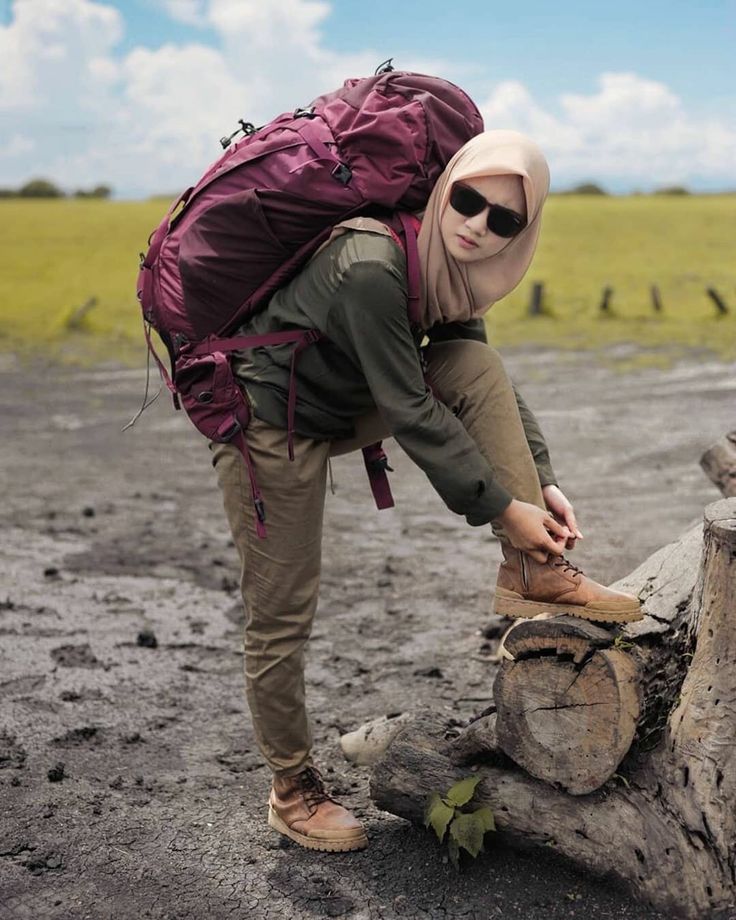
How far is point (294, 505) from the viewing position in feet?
12.0

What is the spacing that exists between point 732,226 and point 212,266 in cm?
2917

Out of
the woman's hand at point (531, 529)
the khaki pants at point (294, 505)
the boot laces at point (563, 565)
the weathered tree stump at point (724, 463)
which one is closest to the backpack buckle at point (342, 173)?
the khaki pants at point (294, 505)

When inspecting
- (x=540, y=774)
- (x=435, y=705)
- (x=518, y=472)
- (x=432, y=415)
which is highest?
(x=432, y=415)

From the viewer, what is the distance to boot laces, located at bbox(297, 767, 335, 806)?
399cm

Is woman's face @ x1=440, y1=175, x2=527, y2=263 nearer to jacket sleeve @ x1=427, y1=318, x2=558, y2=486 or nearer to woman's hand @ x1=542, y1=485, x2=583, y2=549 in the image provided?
jacket sleeve @ x1=427, y1=318, x2=558, y2=486

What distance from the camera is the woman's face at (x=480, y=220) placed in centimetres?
322

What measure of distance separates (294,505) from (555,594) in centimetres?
87

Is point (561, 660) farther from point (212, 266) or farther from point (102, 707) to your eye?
point (102, 707)

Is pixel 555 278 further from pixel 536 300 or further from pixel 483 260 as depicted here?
pixel 483 260

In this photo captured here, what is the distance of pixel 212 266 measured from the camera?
133 inches

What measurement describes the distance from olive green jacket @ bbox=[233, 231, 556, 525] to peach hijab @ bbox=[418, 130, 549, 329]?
0.36ft

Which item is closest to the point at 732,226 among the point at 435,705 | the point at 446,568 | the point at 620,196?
the point at 620,196

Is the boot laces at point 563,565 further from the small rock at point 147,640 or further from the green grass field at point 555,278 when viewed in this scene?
the green grass field at point 555,278

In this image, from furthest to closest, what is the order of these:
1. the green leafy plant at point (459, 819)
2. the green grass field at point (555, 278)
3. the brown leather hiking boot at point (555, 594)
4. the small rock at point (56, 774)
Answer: the green grass field at point (555, 278), the small rock at point (56, 774), the green leafy plant at point (459, 819), the brown leather hiking boot at point (555, 594)
